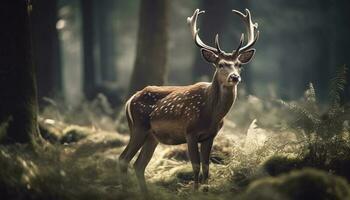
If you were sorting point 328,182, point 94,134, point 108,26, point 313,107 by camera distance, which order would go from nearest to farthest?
1. point 328,182
2. point 313,107
3. point 94,134
4. point 108,26

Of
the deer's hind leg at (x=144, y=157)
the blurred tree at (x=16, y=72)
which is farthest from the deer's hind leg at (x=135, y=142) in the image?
the blurred tree at (x=16, y=72)

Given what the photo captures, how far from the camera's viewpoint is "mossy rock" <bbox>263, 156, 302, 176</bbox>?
938cm

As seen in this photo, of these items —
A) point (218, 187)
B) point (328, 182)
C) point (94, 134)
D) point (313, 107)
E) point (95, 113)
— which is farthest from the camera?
point (95, 113)

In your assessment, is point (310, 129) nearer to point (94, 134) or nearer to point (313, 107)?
point (313, 107)

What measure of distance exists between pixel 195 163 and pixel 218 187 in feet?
1.74

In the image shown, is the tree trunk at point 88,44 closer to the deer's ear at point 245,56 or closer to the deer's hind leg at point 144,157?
the deer's hind leg at point 144,157

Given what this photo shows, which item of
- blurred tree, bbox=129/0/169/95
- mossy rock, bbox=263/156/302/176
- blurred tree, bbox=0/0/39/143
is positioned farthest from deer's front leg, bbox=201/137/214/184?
blurred tree, bbox=129/0/169/95

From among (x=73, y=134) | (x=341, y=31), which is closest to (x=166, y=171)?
(x=73, y=134)

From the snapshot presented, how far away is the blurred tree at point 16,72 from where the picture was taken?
31.6ft

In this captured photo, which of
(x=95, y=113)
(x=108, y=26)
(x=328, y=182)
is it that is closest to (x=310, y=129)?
(x=328, y=182)

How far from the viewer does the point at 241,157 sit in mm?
9703

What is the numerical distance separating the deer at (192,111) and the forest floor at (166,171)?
420mm

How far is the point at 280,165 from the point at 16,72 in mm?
4411

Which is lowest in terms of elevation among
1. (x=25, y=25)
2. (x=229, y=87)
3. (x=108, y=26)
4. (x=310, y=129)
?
(x=108, y=26)
